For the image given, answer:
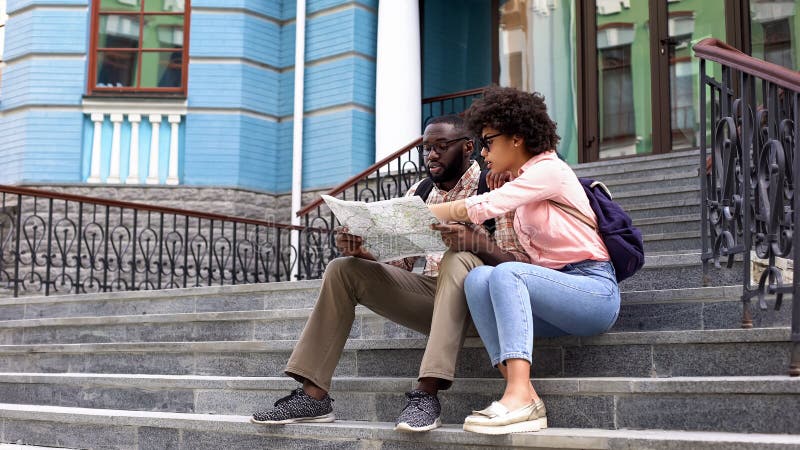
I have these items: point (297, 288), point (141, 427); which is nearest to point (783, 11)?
point (297, 288)

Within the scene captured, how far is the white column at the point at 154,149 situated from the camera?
10.1 metres

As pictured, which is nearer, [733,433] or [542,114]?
[733,433]

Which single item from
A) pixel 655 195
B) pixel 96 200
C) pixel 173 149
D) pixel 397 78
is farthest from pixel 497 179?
pixel 173 149

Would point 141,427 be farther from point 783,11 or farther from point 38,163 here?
point 783,11

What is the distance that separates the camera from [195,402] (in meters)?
4.62

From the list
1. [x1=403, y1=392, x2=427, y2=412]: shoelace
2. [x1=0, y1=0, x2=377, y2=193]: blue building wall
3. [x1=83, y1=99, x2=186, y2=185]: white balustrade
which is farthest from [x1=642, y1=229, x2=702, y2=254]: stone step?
[x1=83, y1=99, x2=186, y2=185]: white balustrade

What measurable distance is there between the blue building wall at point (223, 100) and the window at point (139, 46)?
0.17 m

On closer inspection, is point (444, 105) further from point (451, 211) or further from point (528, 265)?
point (528, 265)

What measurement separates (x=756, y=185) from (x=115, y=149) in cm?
782

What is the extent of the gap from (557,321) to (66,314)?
4.54 m

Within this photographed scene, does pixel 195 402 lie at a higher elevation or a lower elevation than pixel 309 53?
lower

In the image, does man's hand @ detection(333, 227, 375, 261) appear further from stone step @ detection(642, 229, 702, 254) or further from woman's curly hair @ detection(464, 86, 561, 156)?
stone step @ detection(642, 229, 702, 254)

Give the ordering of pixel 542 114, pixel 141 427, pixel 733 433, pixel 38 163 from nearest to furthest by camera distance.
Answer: pixel 733 433 < pixel 542 114 < pixel 141 427 < pixel 38 163

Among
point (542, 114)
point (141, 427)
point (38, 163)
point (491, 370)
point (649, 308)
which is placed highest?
point (38, 163)
